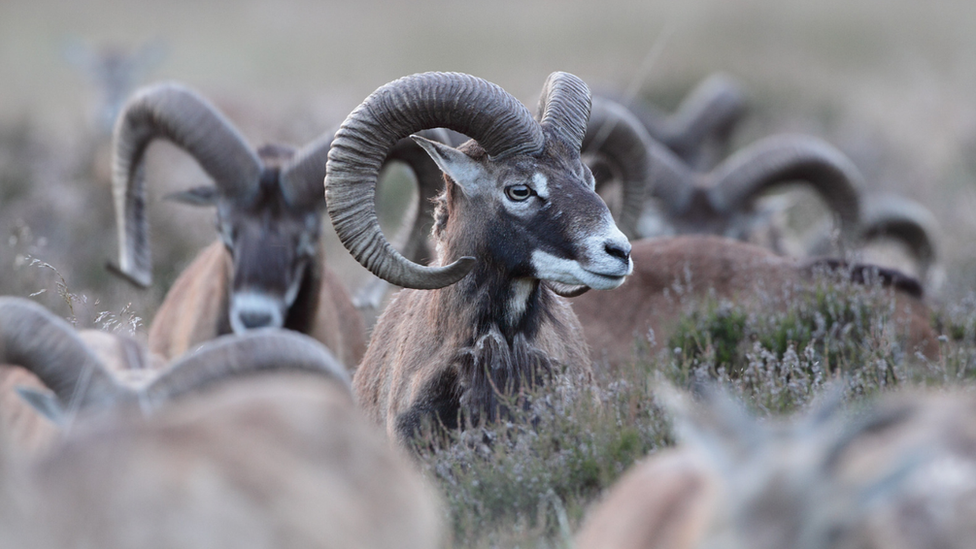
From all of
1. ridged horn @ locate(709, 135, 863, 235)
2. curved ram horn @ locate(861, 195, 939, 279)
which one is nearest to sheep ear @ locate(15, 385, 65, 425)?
ridged horn @ locate(709, 135, 863, 235)

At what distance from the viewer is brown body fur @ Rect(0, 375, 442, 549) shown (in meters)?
3.01

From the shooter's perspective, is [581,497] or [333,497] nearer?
[333,497]

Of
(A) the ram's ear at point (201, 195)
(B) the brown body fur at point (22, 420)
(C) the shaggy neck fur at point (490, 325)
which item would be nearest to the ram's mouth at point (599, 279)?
(C) the shaggy neck fur at point (490, 325)

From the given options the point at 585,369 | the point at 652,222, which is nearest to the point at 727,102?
the point at 652,222

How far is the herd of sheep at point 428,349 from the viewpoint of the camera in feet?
9.95

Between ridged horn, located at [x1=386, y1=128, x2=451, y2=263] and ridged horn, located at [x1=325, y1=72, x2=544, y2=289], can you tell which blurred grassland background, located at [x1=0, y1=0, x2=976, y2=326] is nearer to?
ridged horn, located at [x1=386, y1=128, x2=451, y2=263]

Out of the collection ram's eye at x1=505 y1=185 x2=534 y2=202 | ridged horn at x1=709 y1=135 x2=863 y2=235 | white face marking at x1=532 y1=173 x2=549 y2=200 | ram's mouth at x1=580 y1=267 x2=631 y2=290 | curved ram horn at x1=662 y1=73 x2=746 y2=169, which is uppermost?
white face marking at x1=532 y1=173 x2=549 y2=200

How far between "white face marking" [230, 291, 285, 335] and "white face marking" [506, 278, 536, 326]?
230 centimetres

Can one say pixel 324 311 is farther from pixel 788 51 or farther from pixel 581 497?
pixel 788 51

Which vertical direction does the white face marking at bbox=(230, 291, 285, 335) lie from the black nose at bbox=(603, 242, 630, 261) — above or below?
below

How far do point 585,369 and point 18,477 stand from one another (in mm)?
3504

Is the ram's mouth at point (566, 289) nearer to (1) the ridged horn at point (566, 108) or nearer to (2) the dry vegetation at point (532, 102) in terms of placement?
(2) the dry vegetation at point (532, 102)

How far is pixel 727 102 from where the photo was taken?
17453mm

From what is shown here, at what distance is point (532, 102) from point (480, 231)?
5.04 meters
